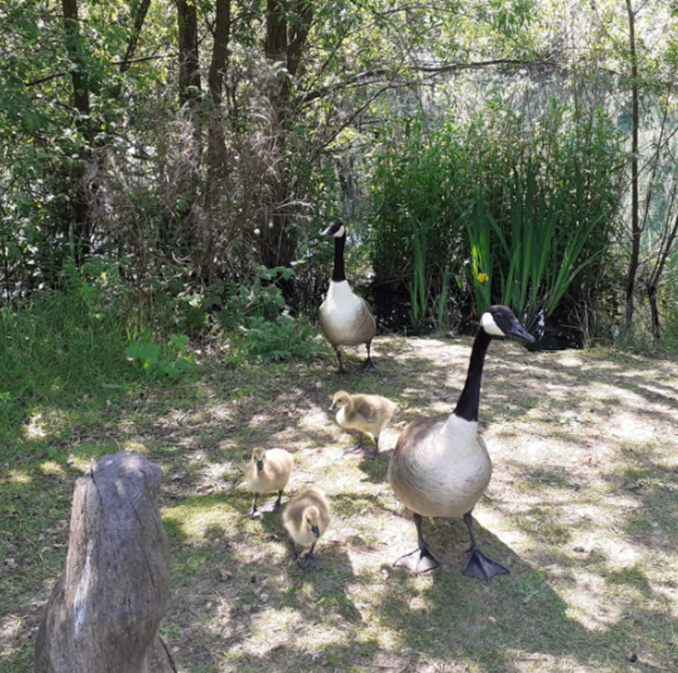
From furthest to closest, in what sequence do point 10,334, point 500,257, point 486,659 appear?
1. point 500,257
2. point 10,334
3. point 486,659

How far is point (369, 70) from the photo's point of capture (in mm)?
9766

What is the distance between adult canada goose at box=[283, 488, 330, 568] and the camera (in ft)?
11.7

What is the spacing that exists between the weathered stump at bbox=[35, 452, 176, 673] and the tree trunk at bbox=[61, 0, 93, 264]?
19.5 feet

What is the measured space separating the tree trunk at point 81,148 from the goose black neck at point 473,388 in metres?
5.15

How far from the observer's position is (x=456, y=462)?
344cm

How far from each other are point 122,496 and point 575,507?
321cm

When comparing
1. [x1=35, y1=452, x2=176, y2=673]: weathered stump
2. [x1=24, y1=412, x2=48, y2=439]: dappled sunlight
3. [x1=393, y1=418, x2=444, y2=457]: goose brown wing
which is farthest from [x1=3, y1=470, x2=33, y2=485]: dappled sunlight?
[x1=35, y1=452, x2=176, y2=673]: weathered stump

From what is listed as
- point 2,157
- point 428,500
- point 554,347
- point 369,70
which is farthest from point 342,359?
point 369,70

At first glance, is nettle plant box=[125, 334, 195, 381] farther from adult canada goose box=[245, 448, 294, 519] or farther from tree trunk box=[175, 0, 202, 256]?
adult canada goose box=[245, 448, 294, 519]

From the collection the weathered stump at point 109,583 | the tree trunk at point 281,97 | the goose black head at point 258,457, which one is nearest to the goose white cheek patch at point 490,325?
the goose black head at point 258,457

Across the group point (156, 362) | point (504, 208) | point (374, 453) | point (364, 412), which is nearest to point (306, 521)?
point (364, 412)

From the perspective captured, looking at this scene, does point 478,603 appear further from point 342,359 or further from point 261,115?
point 261,115

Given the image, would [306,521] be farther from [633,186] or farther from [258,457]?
[633,186]

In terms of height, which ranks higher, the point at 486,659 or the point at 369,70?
the point at 369,70
